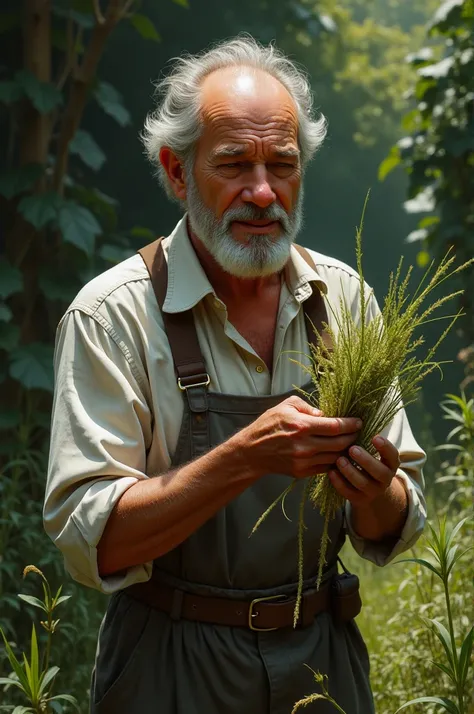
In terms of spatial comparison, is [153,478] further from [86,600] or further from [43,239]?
[43,239]

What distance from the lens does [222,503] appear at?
2094mm

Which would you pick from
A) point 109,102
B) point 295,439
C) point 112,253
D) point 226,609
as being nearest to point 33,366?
point 112,253

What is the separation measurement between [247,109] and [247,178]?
16cm

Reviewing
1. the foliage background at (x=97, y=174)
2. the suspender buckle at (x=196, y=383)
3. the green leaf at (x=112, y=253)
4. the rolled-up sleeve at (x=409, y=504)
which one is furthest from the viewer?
the green leaf at (x=112, y=253)

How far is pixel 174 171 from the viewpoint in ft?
8.66

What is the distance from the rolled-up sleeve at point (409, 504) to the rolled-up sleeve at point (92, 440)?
53 centimetres

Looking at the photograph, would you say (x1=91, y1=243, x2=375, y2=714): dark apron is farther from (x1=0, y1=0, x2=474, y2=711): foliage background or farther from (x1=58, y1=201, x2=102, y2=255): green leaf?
(x1=58, y1=201, x2=102, y2=255): green leaf

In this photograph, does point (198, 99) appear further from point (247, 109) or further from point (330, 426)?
point (330, 426)

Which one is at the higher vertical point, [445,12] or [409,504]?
[445,12]

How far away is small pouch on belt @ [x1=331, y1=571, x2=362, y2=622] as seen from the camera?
7.93 ft

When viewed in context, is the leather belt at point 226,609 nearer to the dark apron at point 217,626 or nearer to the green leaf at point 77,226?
the dark apron at point 217,626

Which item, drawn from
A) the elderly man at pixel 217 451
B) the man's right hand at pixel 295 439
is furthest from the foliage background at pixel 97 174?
the man's right hand at pixel 295 439

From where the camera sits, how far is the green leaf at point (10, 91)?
4.80 m

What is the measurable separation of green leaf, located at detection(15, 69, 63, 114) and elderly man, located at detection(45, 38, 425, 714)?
239cm
